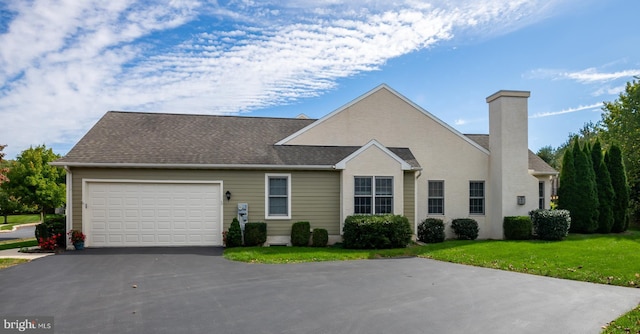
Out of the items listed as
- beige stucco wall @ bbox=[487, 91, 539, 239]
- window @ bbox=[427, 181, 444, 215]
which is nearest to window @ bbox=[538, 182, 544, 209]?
beige stucco wall @ bbox=[487, 91, 539, 239]

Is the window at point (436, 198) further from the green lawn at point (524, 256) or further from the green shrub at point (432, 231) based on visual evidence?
the green lawn at point (524, 256)

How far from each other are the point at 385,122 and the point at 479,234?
645cm

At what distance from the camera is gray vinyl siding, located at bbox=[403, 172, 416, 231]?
50.3 ft

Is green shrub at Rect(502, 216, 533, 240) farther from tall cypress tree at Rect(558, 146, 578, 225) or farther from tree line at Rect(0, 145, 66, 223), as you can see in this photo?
tree line at Rect(0, 145, 66, 223)

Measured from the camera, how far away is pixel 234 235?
13.8 metres

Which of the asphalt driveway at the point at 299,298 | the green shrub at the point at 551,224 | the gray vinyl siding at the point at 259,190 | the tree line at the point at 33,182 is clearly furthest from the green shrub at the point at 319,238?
the tree line at the point at 33,182

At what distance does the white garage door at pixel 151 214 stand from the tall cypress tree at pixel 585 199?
53.2 feet

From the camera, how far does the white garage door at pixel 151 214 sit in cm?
1383

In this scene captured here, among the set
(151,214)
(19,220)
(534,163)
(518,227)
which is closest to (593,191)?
(534,163)

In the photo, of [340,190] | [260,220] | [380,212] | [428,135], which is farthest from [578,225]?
[260,220]

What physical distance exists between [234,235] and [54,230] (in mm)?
6143

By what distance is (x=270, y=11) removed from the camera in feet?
43.5

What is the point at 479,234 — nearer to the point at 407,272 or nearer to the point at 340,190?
the point at 340,190

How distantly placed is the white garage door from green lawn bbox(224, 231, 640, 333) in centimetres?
189
